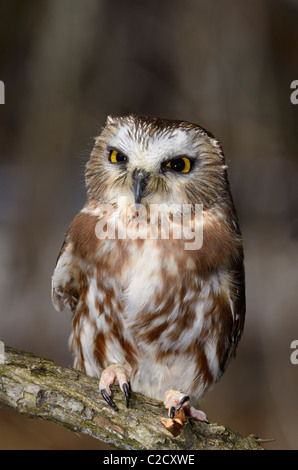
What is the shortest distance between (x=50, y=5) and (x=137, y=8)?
0.72 metres

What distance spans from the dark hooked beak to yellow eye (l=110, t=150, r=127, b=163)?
0.16 metres

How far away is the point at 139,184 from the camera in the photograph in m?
2.33

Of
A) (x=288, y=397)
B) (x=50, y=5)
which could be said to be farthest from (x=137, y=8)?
(x=288, y=397)

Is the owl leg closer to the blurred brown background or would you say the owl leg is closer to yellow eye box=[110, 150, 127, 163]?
yellow eye box=[110, 150, 127, 163]

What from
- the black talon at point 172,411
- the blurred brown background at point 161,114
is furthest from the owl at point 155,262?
the blurred brown background at point 161,114

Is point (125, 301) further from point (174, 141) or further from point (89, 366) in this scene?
point (174, 141)

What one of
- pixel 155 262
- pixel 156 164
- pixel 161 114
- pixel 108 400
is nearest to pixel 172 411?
pixel 108 400

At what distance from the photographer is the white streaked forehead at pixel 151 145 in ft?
7.83

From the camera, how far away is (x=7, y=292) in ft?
13.6

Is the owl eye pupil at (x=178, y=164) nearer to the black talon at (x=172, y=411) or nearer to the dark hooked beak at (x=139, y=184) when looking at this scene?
the dark hooked beak at (x=139, y=184)

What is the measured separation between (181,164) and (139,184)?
0.27m

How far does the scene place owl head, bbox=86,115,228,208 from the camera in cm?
239

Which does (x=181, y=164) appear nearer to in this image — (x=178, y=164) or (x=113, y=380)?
(x=178, y=164)

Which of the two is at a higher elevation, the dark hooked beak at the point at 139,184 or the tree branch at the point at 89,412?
the dark hooked beak at the point at 139,184
